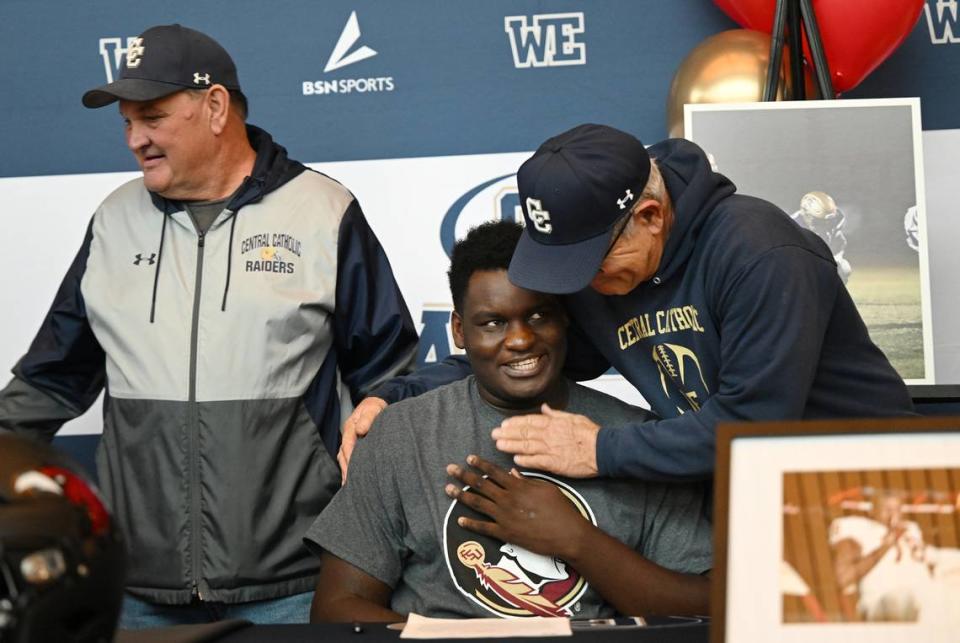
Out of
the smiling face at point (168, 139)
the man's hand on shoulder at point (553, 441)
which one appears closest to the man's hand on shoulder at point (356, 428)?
the man's hand on shoulder at point (553, 441)

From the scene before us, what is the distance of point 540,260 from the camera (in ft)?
5.02

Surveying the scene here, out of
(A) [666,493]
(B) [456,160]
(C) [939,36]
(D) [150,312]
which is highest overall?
(C) [939,36]

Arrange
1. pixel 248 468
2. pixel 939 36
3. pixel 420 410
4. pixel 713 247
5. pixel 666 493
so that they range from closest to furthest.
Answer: pixel 713 247
pixel 666 493
pixel 420 410
pixel 248 468
pixel 939 36

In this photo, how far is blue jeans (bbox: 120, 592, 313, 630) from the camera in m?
2.04

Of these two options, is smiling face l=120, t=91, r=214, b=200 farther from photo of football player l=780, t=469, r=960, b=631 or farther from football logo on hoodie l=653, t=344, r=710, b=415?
photo of football player l=780, t=469, r=960, b=631

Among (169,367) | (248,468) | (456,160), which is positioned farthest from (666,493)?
(456,160)

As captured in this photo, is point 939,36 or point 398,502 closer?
point 398,502

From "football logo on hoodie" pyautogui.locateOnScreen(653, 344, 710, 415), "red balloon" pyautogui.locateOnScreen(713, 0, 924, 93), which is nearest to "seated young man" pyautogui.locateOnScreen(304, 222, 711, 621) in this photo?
"football logo on hoodie" pyautogui.locateOnScreen(653, 344, 710, 415)

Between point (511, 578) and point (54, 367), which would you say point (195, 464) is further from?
point (511, 578)

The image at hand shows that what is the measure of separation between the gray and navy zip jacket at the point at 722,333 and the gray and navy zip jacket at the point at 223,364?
585 mm

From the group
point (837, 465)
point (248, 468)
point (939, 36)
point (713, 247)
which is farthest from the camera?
point (939, 36)

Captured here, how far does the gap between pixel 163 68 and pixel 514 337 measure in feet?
2.83

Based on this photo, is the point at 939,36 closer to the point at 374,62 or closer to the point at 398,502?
the point at 374,62

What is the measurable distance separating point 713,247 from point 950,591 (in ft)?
2.24
